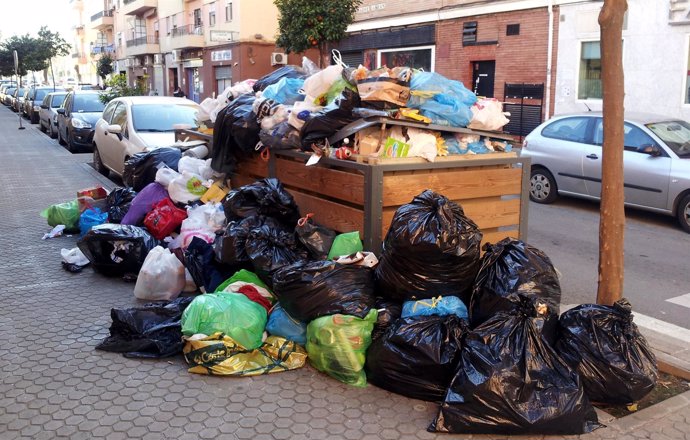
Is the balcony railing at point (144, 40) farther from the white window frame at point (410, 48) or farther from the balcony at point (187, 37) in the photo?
the white window frame at point (410, 48)

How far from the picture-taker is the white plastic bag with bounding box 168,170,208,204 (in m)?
6.62

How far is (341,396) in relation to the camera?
373cm

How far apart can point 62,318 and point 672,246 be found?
6786 millimetres

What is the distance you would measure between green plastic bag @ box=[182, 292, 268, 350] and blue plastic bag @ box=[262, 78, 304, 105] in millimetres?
2424

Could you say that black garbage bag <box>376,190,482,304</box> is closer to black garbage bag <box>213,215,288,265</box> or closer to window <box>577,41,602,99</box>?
black garbage bag <box>213,215,288,265</box>

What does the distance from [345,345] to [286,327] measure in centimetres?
54

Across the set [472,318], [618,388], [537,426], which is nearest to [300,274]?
[472,318]

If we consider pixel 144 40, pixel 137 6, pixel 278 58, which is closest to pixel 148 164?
pixel 278 58

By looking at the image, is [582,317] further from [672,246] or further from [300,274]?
[672,246]

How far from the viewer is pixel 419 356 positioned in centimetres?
359

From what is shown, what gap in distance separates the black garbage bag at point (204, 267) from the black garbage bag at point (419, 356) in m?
1.65

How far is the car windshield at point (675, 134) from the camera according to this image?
898 centimetres

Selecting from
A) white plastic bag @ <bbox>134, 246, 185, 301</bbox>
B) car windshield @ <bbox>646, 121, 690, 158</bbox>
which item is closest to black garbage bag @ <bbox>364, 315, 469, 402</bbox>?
white plastic bag @ <bbox>134, 246, 185, 301</bbox>

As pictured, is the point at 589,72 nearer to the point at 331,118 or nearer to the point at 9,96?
the point at 331,118
